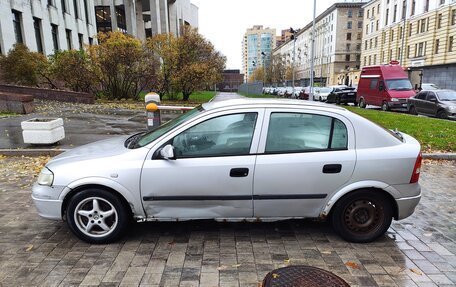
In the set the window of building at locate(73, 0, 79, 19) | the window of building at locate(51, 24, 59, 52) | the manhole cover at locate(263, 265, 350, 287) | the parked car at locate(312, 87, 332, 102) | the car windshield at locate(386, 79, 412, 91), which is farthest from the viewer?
the window of building at locate(73, 0, 79, 19)

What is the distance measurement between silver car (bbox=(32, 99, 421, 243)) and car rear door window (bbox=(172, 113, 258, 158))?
11 mm

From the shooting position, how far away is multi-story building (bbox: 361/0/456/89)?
148 ft

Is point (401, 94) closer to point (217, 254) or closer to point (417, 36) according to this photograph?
point (217, 254)

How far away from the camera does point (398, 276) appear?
322cm

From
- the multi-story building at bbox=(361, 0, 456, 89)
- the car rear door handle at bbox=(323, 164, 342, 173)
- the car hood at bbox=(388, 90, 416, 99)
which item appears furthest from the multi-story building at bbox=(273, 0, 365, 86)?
the car rear door handle at bbox=(323, 164, 342, 173)

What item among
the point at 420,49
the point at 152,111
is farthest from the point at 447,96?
the point at 420,49

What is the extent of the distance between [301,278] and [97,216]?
2278 mm

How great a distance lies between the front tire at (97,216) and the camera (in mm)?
3727

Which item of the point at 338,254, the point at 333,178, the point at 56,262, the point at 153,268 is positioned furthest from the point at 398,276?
the point at 56,262

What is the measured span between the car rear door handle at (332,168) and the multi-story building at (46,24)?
25361 mm

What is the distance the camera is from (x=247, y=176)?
12.0ft

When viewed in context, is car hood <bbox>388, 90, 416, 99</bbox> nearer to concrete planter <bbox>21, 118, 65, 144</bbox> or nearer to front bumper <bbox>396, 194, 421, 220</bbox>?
front bumper <bbox>396, 194, 421, 220</bbox>

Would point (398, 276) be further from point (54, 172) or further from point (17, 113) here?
point (17, 113)

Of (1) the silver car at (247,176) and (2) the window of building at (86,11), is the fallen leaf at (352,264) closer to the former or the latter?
(1) the silver car at (247,176)
